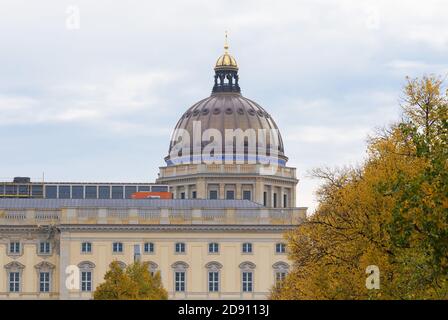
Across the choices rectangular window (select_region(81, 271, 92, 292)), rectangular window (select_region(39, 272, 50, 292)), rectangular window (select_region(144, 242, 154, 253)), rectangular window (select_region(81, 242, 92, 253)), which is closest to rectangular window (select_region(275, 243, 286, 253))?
rectangular window (select_region(144, 242, 154, 253))

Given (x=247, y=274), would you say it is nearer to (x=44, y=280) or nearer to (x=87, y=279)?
(x=87, y=279)

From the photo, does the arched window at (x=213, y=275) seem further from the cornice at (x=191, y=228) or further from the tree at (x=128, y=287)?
the tree at (x=128, y=287)

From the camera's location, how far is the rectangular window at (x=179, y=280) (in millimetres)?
186750

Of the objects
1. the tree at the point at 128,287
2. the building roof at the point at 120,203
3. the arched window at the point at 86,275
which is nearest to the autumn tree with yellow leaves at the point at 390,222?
the tree at the point at 128,287

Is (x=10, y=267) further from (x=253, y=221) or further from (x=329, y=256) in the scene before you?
(x=329, y=256)

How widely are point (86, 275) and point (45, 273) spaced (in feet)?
17.9

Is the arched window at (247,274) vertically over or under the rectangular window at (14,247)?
under

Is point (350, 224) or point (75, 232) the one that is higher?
point (75, 232)

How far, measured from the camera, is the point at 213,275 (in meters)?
187

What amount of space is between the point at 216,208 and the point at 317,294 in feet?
359

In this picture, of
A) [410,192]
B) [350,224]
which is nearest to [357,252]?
[350,224]

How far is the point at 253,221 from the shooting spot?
18875cm

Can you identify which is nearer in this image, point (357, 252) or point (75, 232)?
point (357, 252)

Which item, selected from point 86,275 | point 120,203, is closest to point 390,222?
point 86,275
